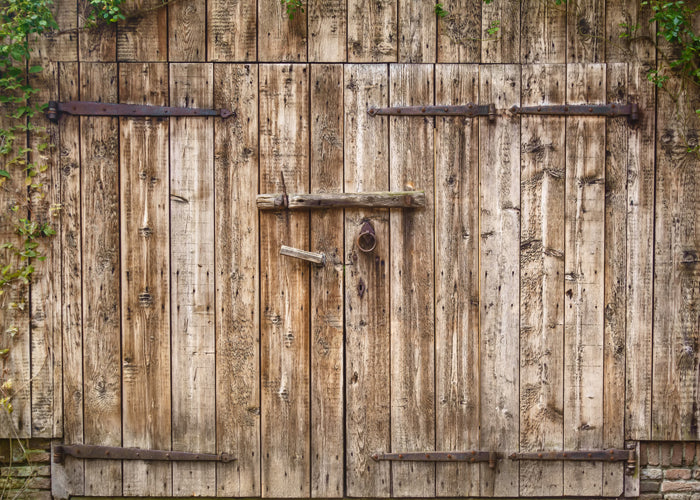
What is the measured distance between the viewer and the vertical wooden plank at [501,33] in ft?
8.26

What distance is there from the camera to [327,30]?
2.52 m

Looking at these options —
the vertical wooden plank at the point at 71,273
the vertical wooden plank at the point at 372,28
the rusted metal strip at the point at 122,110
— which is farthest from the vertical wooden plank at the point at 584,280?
the vertical wooden plank at the point at 71,273

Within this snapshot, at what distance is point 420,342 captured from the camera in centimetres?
254

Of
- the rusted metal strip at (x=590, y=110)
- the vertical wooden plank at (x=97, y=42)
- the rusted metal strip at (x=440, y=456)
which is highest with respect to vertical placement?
the vertical wooden plank at (x=97, y=42)

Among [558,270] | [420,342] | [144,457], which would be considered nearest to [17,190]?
[144,457]

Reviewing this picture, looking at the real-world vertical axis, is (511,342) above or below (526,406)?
above

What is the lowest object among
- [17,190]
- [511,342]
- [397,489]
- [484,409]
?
[397,489]

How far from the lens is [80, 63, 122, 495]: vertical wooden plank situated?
2.51m

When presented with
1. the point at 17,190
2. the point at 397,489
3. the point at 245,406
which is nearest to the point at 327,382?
the point at 245,406

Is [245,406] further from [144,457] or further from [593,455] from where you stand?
[593,455]

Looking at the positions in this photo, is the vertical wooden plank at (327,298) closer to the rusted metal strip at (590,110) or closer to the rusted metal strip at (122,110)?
the rusted metal strip at (122,110)

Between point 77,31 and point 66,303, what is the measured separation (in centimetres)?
127

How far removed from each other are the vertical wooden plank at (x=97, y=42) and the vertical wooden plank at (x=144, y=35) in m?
0.03

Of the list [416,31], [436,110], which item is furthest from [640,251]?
[416,31]
